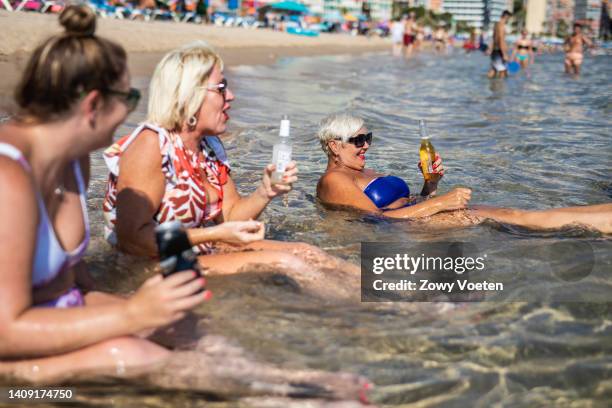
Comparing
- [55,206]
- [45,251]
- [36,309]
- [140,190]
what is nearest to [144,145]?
[140,190]

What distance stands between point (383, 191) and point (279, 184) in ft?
6.75

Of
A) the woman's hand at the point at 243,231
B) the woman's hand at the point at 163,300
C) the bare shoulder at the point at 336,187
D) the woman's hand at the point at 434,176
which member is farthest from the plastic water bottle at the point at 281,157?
the woman's hand at the point at 434,176

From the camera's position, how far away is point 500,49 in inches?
829

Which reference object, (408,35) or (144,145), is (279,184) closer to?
(144,145)

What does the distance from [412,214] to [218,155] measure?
188 centimetres

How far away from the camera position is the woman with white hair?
3.54 m

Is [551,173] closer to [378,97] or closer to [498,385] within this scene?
[498,385]

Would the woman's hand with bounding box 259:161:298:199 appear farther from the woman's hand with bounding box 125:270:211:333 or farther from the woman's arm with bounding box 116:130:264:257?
the woman's hand with bounding box 125:270:211:333

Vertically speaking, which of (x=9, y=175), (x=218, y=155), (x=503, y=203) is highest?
(x=9, y=175)

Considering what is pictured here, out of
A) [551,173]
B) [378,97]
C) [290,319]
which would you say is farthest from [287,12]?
[290,319]

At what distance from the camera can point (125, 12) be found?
1245 inches

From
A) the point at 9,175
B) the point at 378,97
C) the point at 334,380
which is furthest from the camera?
the point at 378,97

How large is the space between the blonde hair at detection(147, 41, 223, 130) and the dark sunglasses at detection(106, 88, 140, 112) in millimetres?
1139

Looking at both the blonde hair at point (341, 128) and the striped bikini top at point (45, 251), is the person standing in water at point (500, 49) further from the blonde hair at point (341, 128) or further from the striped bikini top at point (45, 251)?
the striped bikini top at point (45, 251)
